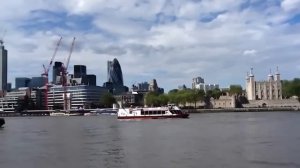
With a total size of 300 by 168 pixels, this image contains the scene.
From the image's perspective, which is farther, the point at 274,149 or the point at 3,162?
the point at 274,149

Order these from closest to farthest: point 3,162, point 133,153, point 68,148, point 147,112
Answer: point 3,162 < point 133,153 < point 68,148 < point 147,112

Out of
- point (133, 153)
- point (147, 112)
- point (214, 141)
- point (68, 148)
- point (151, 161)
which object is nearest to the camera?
point (151, 161)

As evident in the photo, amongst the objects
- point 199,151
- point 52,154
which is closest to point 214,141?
point 199,151

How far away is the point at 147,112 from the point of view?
13962 centimetres

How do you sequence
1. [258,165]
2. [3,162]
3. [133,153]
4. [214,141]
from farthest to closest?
[214,141]
[133,153]
[3,162]
[258,165]

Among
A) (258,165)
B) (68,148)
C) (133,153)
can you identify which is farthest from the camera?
(68,148)

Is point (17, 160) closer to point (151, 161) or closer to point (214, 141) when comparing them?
point (151, 161)

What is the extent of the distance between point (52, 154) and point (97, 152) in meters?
4.15

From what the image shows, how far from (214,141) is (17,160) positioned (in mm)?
22062

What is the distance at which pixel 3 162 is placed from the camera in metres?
40.5

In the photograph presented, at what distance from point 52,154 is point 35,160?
13.4 ft

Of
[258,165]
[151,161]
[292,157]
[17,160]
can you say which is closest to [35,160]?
[17,160]

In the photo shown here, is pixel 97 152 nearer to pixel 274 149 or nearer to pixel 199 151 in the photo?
pixel 199 151

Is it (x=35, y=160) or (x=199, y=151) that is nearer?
(x=35, y=160)
